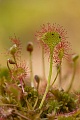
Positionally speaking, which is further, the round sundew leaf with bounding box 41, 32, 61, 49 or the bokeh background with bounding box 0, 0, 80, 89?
the bokeh background with bounding box 0, 0, 80, 89

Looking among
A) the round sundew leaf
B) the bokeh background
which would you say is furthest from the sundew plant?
the bokeh background

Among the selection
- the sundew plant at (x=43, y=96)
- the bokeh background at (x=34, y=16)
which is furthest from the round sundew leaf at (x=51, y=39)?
the bokeh background at (x=34, y=16)

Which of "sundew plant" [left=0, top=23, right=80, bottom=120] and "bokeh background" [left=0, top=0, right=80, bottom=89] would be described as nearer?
"sundew plant" [left=0, top=23, right=80, bottom=120]

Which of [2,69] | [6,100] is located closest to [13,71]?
[6,100]

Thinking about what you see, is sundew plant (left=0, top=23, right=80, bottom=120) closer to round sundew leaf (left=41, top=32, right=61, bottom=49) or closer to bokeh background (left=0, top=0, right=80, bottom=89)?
round sundew leaf (left=41, top=32, right=61, bottom=49)

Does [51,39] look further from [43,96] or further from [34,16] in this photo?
[34,16]

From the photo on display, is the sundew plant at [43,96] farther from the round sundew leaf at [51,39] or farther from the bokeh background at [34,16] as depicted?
the bokeh background at [34,16]

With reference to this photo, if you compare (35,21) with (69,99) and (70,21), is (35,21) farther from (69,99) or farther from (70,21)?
(69,99)

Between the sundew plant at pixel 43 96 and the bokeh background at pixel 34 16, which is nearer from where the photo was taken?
the sundew plant at pixel 43 96

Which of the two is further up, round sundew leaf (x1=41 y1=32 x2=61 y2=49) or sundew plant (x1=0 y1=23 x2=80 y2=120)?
round sundew leaf (x1=41 y1=32 x2=61 y2=49)
